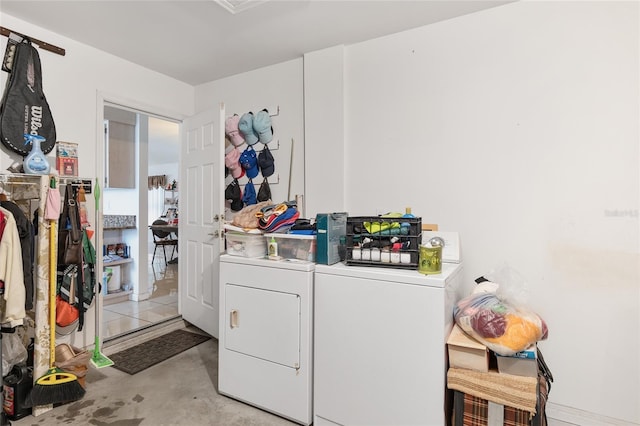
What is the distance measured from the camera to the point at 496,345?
1494mm

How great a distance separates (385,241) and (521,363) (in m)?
0.83

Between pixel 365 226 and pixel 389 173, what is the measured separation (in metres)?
0.82

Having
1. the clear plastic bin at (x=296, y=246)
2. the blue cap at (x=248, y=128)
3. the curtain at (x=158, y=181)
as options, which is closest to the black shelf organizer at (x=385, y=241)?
the clear plastic bin at (x=296, y=246)

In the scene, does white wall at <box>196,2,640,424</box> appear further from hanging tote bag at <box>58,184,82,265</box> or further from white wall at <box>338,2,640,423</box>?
hanging tote bag at <box>58,184,82,265</box>

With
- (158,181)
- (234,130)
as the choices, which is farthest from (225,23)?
(158,181)

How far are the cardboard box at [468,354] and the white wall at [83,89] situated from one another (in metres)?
2.78

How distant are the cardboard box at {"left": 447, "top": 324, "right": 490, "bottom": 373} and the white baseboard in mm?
940

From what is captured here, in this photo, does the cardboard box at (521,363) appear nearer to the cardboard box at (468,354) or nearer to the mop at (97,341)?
the cardboard box at (468,354)

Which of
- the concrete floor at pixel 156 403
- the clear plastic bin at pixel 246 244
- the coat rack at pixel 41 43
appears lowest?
the concrete floor at pixel 156 403

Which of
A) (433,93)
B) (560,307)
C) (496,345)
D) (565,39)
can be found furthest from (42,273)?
(565,39)

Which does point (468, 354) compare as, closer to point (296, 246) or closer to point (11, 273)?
point (296, 246)

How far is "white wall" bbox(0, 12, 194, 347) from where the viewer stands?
99.9 inches

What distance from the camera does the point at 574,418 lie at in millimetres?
1989

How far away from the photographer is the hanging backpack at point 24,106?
2312 mm
